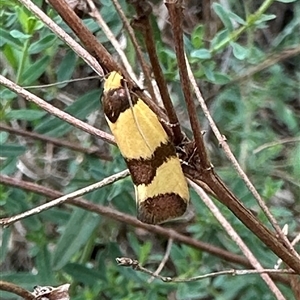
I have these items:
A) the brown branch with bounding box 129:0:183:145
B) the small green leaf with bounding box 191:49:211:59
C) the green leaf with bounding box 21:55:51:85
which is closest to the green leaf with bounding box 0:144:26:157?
the green leaf with bounding box 21:55:51:85

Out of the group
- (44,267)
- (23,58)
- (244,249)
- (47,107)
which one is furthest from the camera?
(44,267)

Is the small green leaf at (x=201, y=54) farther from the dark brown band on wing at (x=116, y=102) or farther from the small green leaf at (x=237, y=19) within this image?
the dark brown band on wing at (x=116, y=102)

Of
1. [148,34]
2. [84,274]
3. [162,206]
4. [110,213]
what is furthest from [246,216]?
[84,274]

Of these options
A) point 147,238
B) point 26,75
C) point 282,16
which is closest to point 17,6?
point 26,75

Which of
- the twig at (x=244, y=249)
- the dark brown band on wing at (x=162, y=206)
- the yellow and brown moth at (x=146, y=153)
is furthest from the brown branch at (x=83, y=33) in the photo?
the twig at (x=244, y=249)

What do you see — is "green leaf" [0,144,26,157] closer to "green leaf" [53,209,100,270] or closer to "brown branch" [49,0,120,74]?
"green leaf" [53,209,100,270]

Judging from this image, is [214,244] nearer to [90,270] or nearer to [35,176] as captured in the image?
[90,270]

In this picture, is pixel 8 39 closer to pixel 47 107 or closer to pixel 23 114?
pixel 23 114
